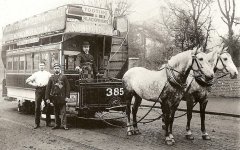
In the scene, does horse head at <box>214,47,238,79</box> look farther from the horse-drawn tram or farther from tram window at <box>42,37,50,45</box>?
tram window at <box>42,37,50,45</box>

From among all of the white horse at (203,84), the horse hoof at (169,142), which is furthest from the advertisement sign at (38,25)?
the horse hoof at (169,142)

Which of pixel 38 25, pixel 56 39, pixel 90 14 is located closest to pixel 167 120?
pixel 90 14

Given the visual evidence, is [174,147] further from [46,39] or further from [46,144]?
[46,39]

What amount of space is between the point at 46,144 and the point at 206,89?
13.6ft

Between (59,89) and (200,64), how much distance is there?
14.3 ft

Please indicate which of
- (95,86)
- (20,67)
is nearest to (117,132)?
(95,86)

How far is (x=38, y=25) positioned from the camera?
41.8 ft

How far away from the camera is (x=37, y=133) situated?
30.5 ft

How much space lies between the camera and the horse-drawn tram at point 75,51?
10172 mm

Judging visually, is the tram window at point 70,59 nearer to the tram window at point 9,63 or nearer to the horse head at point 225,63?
the tram window at point 9,63

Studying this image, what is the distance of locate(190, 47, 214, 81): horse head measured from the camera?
23.9 feet

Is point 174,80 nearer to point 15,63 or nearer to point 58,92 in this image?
point 58,92

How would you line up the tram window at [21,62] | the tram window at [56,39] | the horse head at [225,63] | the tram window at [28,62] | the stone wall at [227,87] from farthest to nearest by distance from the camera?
the stone wall at [227,87], the tram window at [21,62], the tram window at [28,62], the tram window at [56,39], the horse head at [225,63]

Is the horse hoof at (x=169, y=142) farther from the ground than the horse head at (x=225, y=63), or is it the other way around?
the horse head at (x=225, y=63)
